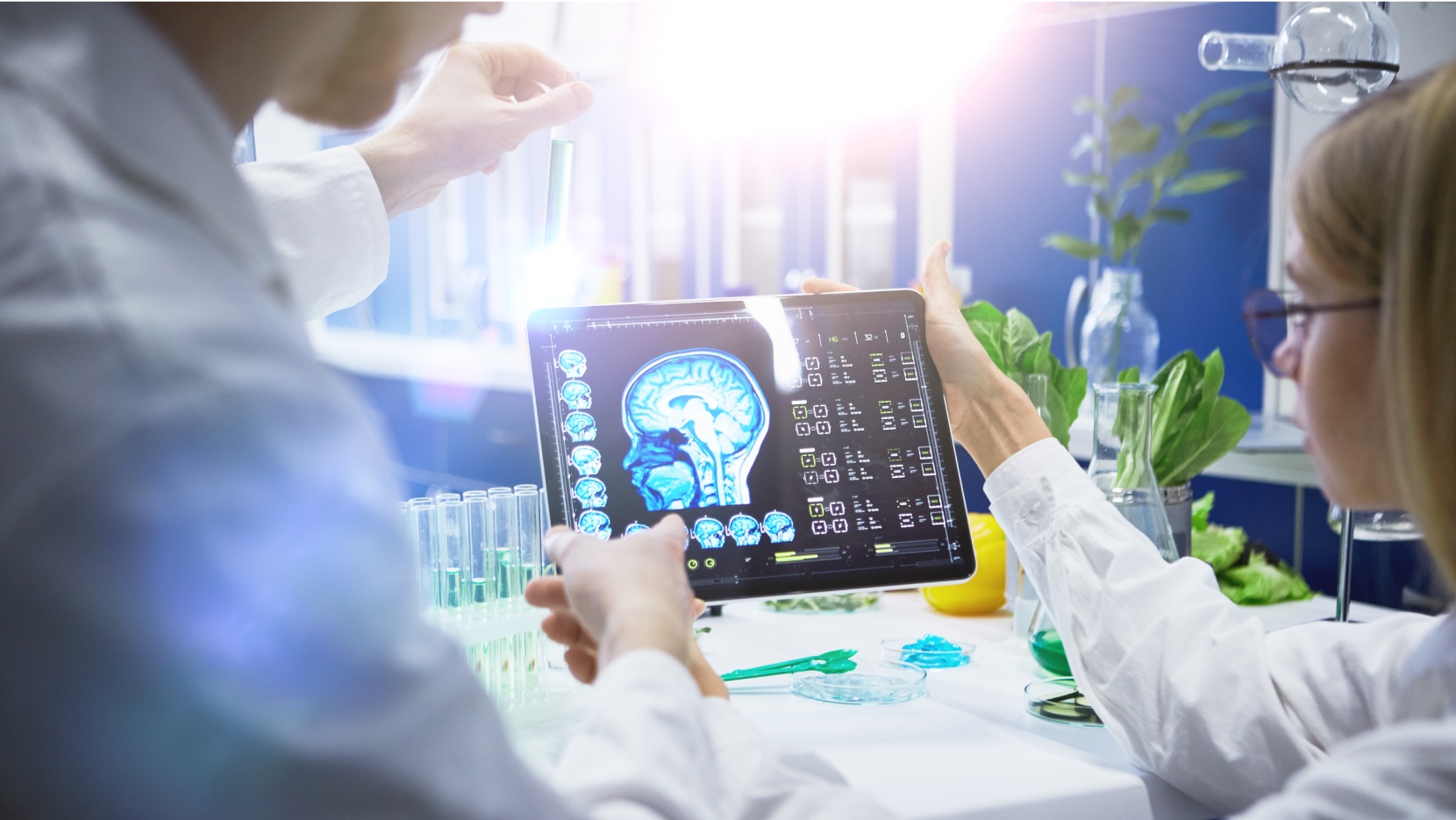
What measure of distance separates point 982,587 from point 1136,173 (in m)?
2.06

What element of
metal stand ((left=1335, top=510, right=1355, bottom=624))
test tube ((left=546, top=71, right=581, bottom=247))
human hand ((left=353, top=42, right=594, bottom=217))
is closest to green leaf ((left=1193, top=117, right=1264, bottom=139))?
metal stand ((left=1335, top=510, right=1355, bottom=624))

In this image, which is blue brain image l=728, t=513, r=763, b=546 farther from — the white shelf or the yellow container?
the white shelf

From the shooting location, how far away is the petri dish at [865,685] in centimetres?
120

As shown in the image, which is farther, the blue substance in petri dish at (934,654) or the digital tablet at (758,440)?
the blue substance in petri dish at (934,654)

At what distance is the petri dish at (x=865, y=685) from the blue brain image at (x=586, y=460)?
1.02 ft

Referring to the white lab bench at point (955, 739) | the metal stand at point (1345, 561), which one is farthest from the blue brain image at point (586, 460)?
the metal stand at point (1345, 561)

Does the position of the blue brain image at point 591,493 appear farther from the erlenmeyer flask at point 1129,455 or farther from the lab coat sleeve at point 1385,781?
the lab coat sleeve at point 1385,781

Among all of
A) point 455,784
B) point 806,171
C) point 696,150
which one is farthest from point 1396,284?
point 696,150

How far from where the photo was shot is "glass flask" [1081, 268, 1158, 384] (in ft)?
9.32

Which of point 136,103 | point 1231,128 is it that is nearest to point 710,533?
point 136,103

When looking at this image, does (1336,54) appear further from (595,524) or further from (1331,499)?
(595,524)

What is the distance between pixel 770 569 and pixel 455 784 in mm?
636

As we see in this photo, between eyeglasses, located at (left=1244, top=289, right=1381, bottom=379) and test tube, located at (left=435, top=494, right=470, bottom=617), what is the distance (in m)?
0.72

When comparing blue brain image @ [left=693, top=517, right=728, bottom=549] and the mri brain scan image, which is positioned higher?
the mri brain scan image
